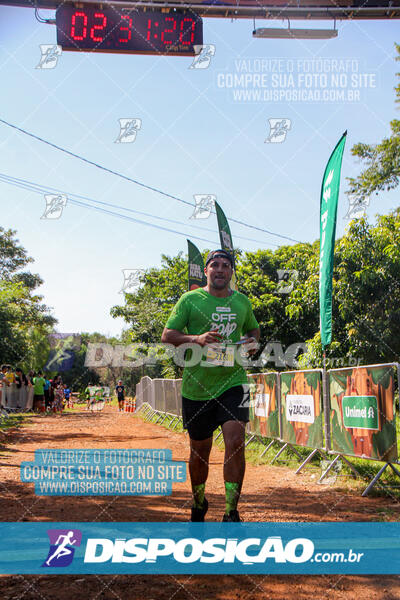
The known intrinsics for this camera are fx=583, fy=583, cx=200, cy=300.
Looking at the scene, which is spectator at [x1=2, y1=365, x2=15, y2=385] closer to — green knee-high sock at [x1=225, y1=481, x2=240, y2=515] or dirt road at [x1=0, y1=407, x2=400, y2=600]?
dirt road at [x1=0, y1=407, x2=400, y2=600]

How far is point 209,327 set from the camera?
14.4 feet

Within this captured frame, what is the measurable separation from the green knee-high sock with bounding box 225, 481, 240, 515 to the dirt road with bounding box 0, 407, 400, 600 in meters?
0.73

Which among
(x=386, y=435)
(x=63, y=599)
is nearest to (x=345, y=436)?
(x=386, y=435)

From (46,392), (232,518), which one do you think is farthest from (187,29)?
(46,392)

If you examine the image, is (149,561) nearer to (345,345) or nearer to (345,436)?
(345,436)

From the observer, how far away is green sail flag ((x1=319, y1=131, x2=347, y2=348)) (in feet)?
26.1

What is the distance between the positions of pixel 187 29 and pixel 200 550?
24.1 ft

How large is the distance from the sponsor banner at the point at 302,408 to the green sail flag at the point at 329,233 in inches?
24.8

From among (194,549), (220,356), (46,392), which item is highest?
(220,356)

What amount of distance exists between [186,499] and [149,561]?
2416mm

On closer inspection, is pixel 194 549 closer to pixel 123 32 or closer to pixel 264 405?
pixel 264 405

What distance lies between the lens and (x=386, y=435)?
6152 millimetres

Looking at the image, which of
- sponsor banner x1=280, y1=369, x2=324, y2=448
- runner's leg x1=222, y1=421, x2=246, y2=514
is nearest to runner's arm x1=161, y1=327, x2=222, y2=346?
runner's leg x1=222, y1=421, x2=246, y2=514

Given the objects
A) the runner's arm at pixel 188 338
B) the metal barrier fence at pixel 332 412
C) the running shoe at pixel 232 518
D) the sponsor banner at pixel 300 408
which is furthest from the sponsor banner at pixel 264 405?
the running shoe at pixel 232 518
